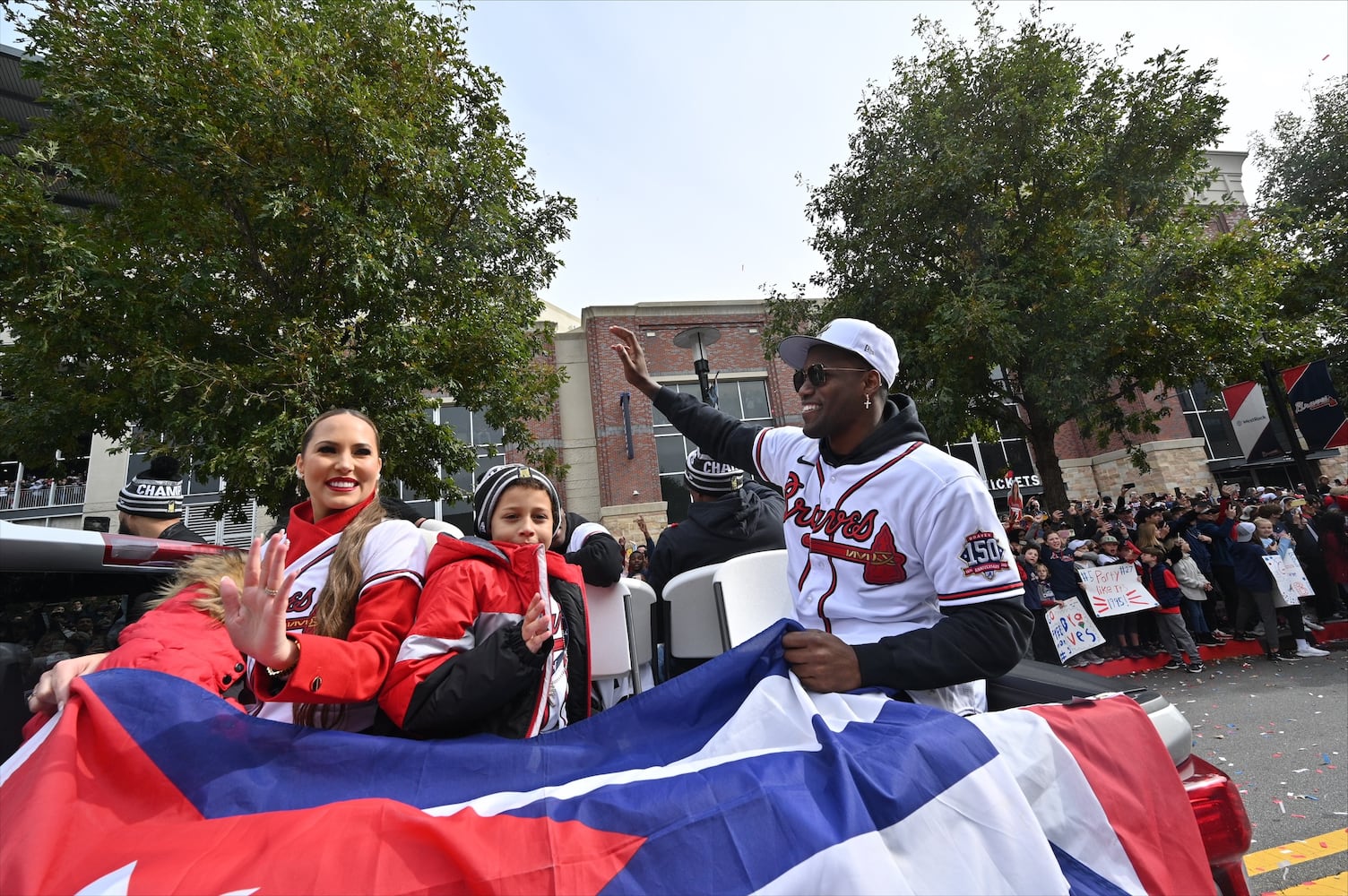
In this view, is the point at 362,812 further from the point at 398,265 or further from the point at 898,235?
the point at 898,235

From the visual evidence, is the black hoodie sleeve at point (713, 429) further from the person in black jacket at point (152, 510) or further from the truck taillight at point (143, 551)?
the person in black jacket at point (152, 510)

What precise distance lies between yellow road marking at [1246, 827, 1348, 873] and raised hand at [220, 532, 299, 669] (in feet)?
15.1

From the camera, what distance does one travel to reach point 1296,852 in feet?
11.6

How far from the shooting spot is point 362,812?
137cm

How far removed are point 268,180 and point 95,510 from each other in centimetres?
2288

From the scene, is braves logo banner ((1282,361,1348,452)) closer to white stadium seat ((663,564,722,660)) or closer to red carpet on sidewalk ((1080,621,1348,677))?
red carpet on sidewalk ((1080,621,1348,677))

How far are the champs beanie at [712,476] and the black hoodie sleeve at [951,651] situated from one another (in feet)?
8.14

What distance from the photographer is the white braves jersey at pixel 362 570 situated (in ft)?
6.38

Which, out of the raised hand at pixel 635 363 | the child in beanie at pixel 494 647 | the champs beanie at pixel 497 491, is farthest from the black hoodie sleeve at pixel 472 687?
the raised hand at pixel 635 363

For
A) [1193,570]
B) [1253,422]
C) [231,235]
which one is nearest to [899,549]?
[231,235]

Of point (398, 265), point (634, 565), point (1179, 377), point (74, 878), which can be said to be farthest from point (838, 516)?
point (1179, 377)

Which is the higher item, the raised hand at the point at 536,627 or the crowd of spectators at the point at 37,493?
the crowd of spectators at the point at 37,493

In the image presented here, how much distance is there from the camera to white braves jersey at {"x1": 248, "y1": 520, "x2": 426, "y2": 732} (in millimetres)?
1945

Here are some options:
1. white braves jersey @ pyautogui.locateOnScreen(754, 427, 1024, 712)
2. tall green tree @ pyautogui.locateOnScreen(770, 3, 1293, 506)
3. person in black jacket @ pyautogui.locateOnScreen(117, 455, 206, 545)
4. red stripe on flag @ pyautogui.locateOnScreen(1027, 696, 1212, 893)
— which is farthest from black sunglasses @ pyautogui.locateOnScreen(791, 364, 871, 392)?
tall green tree @ pyautogui.locateOnScreen(770, 3, 1293, 506)
